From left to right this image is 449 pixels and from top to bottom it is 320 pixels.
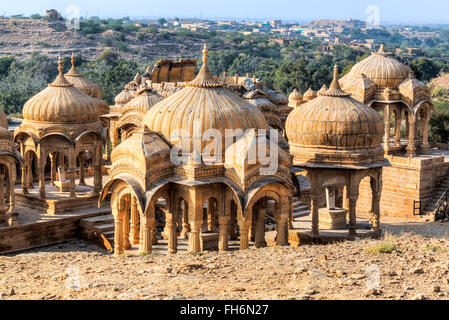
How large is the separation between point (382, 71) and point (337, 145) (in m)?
11.3

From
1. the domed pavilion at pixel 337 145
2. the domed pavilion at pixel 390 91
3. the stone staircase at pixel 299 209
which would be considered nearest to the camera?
the domed pavilion at pixel 337 145

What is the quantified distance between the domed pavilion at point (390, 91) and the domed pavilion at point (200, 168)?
38.0ft

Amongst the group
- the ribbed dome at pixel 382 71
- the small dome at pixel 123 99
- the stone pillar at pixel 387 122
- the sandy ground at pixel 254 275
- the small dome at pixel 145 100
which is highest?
the ribbed dome at pixel 382 71

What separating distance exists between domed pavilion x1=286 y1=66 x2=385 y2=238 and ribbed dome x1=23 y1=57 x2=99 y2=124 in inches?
296

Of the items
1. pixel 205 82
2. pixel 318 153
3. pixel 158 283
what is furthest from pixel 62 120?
→ pixel 158 283

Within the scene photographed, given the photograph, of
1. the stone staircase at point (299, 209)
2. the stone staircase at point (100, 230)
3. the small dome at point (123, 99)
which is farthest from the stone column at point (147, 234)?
the small dome at point (123, 99)

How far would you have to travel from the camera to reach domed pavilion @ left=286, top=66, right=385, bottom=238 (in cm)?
2002

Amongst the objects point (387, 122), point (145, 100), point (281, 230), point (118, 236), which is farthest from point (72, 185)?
point (387, 122)

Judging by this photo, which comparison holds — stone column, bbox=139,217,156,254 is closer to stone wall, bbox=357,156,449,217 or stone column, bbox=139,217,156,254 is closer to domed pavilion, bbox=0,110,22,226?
domed pavilion, bbox=0,110,22,226

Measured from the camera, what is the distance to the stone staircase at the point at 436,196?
27734 mm

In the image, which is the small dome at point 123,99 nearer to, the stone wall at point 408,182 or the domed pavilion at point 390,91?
the domed pavilion at point 390,91

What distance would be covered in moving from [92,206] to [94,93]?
27.6 ft

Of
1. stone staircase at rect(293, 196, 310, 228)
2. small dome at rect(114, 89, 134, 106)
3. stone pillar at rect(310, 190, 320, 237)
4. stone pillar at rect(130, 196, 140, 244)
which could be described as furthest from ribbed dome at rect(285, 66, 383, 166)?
small dome at rect(114, 89, 134, 106)

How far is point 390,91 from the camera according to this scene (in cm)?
2975
